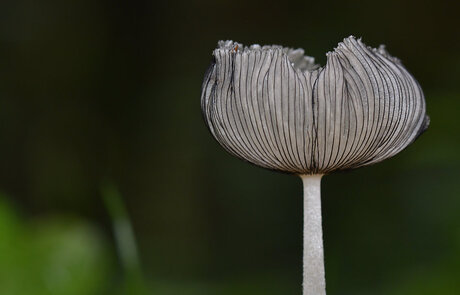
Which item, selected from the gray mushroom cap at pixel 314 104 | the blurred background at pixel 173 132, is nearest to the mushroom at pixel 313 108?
the gray mushroom cap at pixel 314 104

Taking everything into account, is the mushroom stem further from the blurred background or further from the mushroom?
the blurred background

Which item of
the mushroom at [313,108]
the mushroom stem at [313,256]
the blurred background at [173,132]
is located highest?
the blurred background at [173,132]

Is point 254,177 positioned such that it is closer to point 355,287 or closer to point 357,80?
point 355,287

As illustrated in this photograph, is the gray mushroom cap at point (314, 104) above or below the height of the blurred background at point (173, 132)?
below

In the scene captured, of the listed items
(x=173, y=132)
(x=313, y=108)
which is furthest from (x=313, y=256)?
(x=173, y=132)

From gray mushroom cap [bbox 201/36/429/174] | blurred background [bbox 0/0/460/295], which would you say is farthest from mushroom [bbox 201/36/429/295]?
blurred background [bbox 0/0/460/295]

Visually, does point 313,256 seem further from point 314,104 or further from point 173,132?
point 173,132

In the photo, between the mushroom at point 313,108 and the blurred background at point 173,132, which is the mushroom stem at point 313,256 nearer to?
the mushroom at point 313,108

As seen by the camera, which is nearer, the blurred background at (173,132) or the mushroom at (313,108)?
the mushroom at (313,108)
